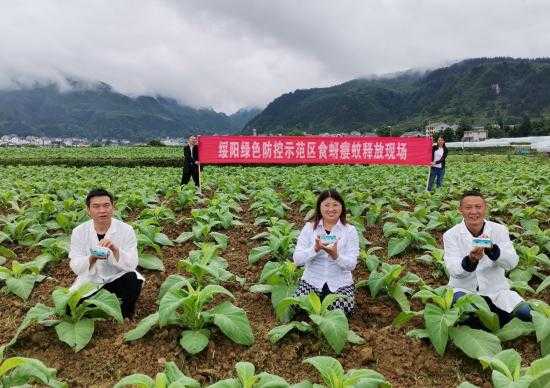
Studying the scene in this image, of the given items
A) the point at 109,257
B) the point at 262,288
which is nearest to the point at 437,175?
the point at 262,288

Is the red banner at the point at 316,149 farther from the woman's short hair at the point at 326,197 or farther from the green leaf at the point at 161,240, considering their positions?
the woman's short hair at the point at 326,197

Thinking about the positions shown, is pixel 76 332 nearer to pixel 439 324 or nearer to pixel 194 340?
pixel 194 340

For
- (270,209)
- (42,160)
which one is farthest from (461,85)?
(270,209)

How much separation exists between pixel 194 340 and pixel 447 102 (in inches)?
6003

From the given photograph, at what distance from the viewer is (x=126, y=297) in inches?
183

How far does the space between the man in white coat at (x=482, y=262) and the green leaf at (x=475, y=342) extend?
55 cm

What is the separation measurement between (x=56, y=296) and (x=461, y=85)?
15955 cm

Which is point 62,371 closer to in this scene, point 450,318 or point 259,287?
point 259,287

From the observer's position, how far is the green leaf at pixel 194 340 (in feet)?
12.4

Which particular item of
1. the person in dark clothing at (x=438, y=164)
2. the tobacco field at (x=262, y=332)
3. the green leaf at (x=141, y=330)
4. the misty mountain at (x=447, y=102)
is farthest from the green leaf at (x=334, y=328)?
the misty mountain at (x=447, y=102)

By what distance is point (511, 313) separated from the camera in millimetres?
4312

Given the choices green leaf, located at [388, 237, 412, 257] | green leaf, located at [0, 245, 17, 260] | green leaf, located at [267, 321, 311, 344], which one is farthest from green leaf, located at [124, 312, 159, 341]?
green leaf, located at [388, 237, 412, 257]

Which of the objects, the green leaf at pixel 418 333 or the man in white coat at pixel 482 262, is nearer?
the green leaf at pixel 418 333

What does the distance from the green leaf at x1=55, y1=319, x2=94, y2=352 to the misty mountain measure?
120 m
